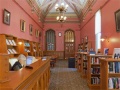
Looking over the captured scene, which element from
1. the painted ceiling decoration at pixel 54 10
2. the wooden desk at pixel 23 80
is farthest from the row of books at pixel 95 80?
the painted ceiling decoration at pixel 54 10

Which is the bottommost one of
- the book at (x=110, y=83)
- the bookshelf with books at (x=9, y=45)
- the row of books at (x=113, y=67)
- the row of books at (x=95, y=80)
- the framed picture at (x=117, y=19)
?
the row of books at (x=95, y=80)

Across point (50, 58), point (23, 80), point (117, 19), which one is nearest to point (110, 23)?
point (117, 19)

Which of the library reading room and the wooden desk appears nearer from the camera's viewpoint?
the wooden desk

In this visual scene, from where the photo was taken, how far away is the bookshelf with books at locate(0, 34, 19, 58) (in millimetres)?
5968

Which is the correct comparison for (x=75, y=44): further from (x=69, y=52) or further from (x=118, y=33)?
(x=118, y=33)

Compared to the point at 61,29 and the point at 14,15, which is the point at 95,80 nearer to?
the point at 14,15

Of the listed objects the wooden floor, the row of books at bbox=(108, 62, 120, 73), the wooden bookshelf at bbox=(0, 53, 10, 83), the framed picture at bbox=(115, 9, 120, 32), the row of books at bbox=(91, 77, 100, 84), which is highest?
the framed picture at bbox=(115, 9, 120, 32)

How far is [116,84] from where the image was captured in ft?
14.1

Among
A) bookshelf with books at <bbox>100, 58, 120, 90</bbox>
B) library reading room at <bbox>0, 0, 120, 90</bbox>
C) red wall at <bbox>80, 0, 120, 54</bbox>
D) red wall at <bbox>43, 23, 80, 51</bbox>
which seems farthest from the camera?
red wall at <bbox>43, 23, 80, 51</bbox>

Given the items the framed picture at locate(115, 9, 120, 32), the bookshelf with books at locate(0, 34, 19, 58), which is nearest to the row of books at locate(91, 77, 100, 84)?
the framed picture at locate(115, 9, 120, 32)

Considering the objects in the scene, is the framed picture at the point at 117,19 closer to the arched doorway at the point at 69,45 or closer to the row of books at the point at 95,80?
the row of books at the point at 95,80

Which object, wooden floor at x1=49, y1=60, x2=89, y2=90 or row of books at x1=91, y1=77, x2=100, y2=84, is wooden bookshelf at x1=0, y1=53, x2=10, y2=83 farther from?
row of books at x1=91, y1=77, x2=100, y2=84

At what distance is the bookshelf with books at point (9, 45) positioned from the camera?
5.97 meters

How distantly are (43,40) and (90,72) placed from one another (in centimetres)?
1323
